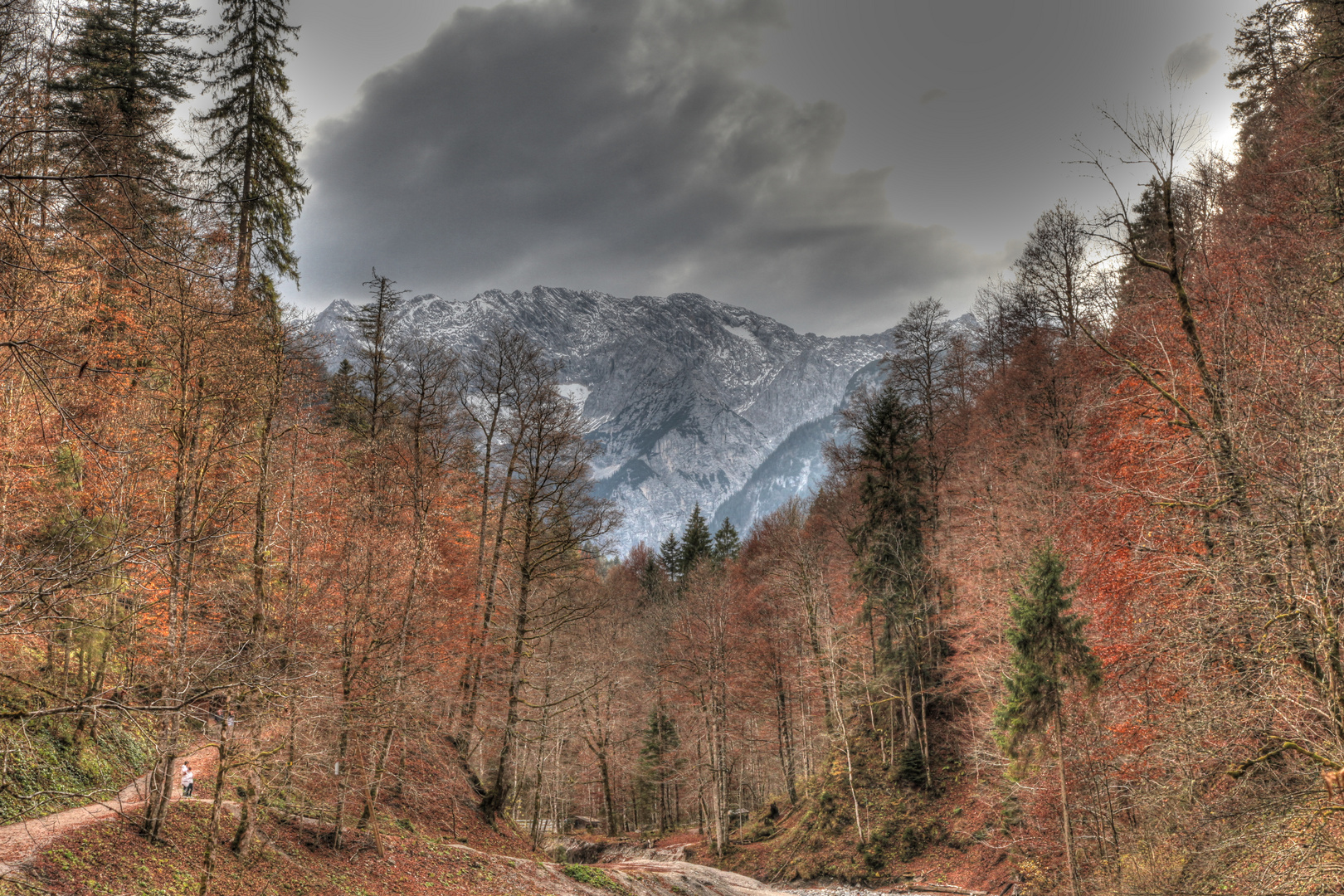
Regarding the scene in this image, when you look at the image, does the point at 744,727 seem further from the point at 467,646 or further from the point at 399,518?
the point at 399,518

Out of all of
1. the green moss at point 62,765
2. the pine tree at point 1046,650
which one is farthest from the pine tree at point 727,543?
the green moss at point 62,765

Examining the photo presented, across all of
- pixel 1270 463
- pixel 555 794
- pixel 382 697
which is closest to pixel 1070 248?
pixel 1270 463

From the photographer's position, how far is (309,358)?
13.2m

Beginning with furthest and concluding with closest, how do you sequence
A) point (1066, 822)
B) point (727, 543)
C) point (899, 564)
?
point (727, 543) < point (899, 564) < point (1066, 822)

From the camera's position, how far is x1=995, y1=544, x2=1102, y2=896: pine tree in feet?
51.1

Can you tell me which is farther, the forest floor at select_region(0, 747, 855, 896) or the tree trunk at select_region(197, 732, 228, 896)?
the tree trunk at select_region(197, 732, 228, 896)

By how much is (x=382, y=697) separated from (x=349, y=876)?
122 inches

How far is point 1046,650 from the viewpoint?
15.7 m

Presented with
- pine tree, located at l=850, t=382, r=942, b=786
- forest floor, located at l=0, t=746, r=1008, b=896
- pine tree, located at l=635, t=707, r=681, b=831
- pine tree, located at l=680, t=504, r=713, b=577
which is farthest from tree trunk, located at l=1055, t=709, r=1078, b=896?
pine tree, located at l=680, t=504, r=713, b=577

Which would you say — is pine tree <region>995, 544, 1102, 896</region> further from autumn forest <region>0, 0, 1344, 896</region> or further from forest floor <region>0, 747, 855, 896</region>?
forest floor <region>0, 747, 855, 896</region>

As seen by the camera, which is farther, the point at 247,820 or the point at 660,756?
the point at 660,756

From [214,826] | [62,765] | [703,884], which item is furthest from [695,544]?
[214,826]

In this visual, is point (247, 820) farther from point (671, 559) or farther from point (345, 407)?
point (671, 559)

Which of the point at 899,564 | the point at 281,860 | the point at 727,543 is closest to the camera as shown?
the point at 281,860
